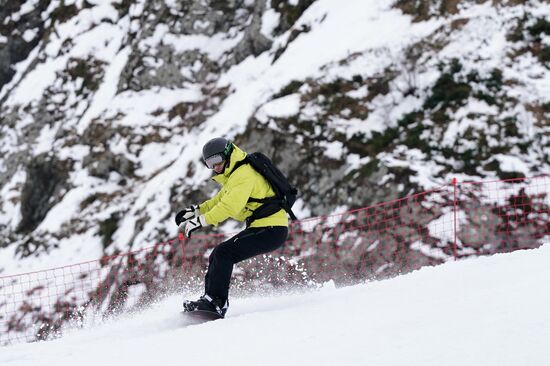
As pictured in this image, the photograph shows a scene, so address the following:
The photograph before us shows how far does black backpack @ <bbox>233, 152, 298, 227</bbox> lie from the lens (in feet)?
→ 18.9

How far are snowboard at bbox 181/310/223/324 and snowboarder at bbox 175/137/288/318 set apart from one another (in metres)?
0.03

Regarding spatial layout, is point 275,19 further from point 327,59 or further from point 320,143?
point 320,143

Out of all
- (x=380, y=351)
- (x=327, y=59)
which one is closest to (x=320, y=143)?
(x=327, y=59)

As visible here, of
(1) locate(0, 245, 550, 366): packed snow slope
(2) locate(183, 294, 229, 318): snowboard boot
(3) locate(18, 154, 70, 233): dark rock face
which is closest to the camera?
(1) locate(0, 245, 550, 366): packed snow slope

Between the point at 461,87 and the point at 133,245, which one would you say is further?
the point at 133,245

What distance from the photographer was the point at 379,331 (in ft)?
13.8

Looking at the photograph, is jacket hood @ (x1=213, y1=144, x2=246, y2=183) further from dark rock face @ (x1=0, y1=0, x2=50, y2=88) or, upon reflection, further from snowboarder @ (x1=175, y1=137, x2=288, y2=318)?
dark rock face @ (x1=0, y1=0, x2=50, y2=88)

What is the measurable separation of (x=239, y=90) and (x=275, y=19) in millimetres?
2766

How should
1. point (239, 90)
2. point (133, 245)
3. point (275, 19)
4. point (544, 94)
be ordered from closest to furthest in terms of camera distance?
1. point (544, 94)
2. point (133, 245)
3. point (239, 90)
4. point (275, 19)

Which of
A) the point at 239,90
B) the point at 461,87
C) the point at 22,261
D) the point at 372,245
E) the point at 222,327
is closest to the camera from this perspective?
the point at 222,327

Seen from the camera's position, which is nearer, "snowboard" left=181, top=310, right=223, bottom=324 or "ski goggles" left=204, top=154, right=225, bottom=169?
"ski goggles" left=204, top=154, right=225, bottom=169

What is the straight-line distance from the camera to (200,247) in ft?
38.2

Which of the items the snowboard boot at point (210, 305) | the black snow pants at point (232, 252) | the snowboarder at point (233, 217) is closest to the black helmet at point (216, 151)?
the snowboarder at point (233, 217)

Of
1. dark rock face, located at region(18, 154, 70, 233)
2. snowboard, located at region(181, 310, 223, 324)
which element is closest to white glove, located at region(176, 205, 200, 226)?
snowboard, located at region(181, 310, 223, 324)
